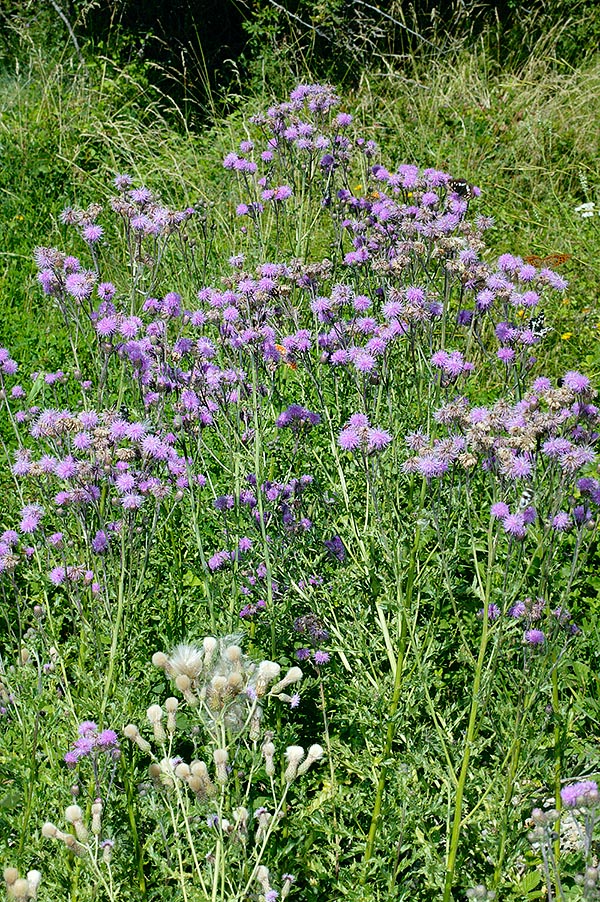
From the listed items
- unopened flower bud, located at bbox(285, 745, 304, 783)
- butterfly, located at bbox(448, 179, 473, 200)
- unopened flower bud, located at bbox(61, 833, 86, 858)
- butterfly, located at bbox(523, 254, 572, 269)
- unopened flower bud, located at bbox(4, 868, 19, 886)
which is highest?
butterfly, located at bbox(448, 179, 473, 200)

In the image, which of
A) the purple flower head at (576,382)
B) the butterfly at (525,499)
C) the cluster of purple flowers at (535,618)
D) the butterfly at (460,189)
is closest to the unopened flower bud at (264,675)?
the cluster of purple flowers at (535,618)

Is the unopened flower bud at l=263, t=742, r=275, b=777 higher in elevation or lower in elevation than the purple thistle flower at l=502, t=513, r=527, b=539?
lower

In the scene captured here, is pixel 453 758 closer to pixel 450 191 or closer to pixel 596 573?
pixel 596 573

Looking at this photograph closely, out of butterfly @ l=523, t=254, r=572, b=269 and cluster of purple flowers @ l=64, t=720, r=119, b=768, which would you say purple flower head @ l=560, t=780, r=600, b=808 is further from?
butterfly @ l=523, t=254, r=572, b=269

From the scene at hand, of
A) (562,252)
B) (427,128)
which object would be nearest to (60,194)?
(427,128)

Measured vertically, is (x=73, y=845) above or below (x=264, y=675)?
below

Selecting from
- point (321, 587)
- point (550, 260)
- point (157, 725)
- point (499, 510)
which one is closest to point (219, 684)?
point (157, 725)

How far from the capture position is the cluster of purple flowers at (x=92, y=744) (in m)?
2.08

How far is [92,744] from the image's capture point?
6.83 ft

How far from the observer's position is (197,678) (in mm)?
1665

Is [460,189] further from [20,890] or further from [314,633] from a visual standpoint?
[20,890]

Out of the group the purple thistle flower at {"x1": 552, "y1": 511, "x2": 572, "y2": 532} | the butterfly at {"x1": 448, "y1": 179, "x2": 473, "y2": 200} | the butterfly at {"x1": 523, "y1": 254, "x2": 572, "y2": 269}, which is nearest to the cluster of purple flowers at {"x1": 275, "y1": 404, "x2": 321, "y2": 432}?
the purple thistle flower at {"x1": 552, "y1": 511, "x2": 572, "y2": 532}

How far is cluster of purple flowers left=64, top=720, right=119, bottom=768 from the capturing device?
2.08 m

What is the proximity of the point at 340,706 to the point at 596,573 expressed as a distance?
1.08 metres
